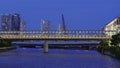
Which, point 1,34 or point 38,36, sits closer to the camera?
point 38,36

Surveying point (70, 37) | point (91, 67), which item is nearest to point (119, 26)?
point (70, 37)

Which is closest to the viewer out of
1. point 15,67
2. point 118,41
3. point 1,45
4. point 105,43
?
point 15,67

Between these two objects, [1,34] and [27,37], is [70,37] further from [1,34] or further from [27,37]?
[1,34]

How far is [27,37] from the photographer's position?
133m

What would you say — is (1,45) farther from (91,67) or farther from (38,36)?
(91,67)

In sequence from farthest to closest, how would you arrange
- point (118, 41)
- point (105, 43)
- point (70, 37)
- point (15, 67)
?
1. point (105, 43)
2. point (70, 37)
3. point (118, 41)
4. point (15, 67)

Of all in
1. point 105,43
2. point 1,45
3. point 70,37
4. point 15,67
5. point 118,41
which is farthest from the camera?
point 1,45

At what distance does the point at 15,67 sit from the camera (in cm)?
5534

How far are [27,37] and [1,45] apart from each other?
2706cm

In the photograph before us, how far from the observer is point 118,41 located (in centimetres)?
11025

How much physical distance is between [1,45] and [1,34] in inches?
416

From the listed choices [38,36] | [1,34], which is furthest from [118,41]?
[1,34]

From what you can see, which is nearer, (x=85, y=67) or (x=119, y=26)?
(x=85, y=67)

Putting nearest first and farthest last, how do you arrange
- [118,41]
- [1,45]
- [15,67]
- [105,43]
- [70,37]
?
1. [15,67]
2. [118,41]
3. [70,37]
4. [105,43]
5. [1,45]
